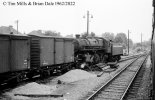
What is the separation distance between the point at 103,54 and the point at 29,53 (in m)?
15.9

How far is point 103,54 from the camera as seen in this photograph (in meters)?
28.6

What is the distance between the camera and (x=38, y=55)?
15.1m

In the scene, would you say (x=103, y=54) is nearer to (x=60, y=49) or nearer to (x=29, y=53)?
(x=60, y=49)

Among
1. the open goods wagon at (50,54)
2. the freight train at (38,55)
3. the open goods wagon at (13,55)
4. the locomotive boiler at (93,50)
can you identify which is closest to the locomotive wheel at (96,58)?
the locomotive boiler at (93,50)

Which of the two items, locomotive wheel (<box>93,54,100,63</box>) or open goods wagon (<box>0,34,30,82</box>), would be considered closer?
open goods wagon (<box>0,34,30,82</box>)

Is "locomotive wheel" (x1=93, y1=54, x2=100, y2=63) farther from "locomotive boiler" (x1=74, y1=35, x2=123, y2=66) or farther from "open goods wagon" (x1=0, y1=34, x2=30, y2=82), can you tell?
"open goods wagon" (x1=0, y1=34, x2=30, y2=82)

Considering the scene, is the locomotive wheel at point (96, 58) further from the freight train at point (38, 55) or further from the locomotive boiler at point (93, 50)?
the freight train at point (38, 55)

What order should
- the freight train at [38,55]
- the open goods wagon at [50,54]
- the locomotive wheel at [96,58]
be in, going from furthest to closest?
the locomotive wheel at [96,58]
the open goods wagon at [50,54]
the freight train at [38,55]

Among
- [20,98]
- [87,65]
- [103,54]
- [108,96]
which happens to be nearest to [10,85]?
[20,98]

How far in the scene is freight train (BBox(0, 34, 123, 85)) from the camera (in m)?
12.1

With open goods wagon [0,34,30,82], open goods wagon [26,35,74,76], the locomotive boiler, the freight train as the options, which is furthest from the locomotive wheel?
open goods wagon [0,34,30,82]

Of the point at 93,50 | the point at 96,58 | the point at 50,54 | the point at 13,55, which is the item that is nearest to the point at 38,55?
the point at 50,54

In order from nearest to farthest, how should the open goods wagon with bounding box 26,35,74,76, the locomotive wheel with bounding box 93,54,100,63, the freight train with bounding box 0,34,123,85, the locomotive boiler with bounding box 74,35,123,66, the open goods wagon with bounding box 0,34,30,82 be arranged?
the open goods wagon with bounding box 0,34,30,82 < the freight train with bounding box 0,34,123,85 < the open goods wagon with bounding box 26,35,74,76 < the locomotive boiler with bounding box 74,35,123,66 < the locomotive wheel with bounding box 93,54,100,63

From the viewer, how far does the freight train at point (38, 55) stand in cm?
1209
